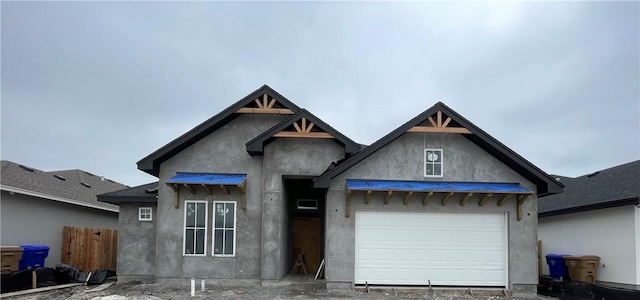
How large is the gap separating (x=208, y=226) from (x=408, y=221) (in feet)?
19.4

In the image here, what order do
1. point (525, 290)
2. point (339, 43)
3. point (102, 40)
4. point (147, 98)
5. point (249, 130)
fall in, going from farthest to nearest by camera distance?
point (147, 98), point (339, 43), point (102, 40), point (249, 130), point (525, 290)

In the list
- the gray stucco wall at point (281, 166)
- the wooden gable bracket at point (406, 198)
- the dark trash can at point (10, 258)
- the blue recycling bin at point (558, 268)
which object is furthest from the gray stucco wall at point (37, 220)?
the blue recycling bin at point (558, 268)

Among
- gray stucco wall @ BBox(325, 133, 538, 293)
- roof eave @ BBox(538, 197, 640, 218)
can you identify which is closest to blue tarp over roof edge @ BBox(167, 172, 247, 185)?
gray stucco wall @ BBox(325, 133, 538, 293)

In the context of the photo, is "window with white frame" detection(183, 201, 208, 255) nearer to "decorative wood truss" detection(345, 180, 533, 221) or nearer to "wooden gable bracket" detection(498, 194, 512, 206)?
"decorative wood truss" detection(345, 180, 533, 221)

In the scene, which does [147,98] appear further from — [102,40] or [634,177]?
[634,177]

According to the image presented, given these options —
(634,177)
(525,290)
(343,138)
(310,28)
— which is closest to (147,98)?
(310,28)

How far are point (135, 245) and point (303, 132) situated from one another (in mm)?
6593

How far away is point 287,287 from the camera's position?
14.0 m

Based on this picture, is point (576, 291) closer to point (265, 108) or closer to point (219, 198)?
point (265, 108)

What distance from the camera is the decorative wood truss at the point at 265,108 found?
14844 millimetres

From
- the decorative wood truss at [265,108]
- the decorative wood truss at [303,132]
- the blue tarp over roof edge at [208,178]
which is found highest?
the decorative wood truss at [265,108]

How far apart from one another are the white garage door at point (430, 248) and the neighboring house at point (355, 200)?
29 mm

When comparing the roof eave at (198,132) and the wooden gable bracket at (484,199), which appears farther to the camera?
the roof eave at (198,132)

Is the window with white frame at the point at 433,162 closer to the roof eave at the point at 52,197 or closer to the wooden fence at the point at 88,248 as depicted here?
the wooden fence at the point at 88,248
